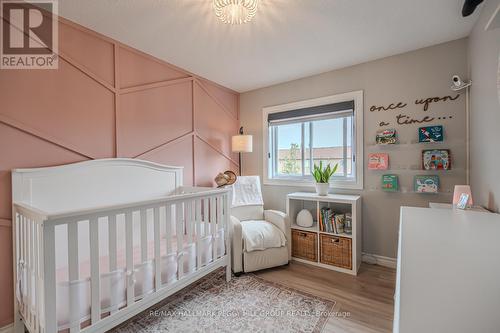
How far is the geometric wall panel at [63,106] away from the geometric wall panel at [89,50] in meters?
0.10

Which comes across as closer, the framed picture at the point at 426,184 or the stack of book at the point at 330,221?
the framed picture at the point at 426,184

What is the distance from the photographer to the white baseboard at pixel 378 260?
2.43m

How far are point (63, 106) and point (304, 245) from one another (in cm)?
266

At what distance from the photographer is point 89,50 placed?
1.88 metres

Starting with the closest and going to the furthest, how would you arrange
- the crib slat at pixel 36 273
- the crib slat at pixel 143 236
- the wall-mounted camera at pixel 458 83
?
1. the crib slat at pixel 36 273
2. the crib slat at pixel 143 236
3. the wall-mounted camera at pixel 458 83

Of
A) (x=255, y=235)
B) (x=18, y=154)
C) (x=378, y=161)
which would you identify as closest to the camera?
(x=18, y=154)

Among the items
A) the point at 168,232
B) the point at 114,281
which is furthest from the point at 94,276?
the point at 168,232

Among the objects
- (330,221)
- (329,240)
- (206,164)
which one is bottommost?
(329,240)

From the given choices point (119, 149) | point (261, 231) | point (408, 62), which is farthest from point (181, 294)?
point (408, 62)

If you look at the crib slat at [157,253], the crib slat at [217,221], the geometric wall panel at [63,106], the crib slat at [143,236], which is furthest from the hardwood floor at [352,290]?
the geometric wall panel at [63,106]

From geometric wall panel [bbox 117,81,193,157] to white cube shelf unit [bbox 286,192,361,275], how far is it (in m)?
1.61

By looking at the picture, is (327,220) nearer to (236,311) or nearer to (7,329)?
(236,311)

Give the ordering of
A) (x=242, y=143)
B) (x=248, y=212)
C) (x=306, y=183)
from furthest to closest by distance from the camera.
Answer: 1. (x=242, y=143)
2. (x=306, y=183)
3. (x=248, y=212)

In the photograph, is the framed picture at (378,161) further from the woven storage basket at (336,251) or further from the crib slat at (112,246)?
the crib slat at (112,246)
